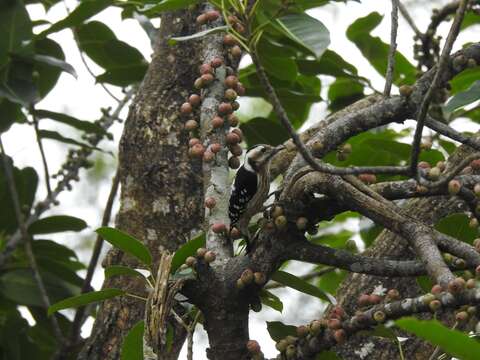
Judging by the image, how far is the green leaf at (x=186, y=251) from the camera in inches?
104

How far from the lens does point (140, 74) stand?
4.30 m

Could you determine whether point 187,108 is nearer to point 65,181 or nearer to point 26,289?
point 26,289

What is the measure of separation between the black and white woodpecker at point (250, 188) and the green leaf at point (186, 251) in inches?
5.4

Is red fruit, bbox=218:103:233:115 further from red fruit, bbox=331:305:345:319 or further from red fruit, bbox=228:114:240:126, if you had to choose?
red fruit, bbox=331:305:345:319

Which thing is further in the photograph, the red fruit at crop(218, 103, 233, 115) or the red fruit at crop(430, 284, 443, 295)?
the red fruit at crop(218, 103, 233, 115)

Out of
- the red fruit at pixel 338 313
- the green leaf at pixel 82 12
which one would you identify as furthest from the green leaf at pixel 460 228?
the green leaf at pixel 82 12

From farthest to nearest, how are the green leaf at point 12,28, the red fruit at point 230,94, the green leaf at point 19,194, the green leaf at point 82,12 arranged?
the green leaf at point 19,194
the green leaf at point 12,28
the green leaf at point 82,12
the red fruit at point 230,94

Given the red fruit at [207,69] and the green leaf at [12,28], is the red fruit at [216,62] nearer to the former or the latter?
the red fruit at [207,69]

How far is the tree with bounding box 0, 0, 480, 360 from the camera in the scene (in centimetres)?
236

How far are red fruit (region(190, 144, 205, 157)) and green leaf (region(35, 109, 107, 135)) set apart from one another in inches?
50.5

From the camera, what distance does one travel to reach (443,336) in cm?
157

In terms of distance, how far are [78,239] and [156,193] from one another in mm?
4966

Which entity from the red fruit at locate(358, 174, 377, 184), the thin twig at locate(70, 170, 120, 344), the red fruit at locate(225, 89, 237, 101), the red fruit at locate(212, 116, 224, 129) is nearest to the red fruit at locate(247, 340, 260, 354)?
the red fruit at locate(358, 174, 377, 184)

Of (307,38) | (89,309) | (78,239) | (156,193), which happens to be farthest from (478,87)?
(78,239)
